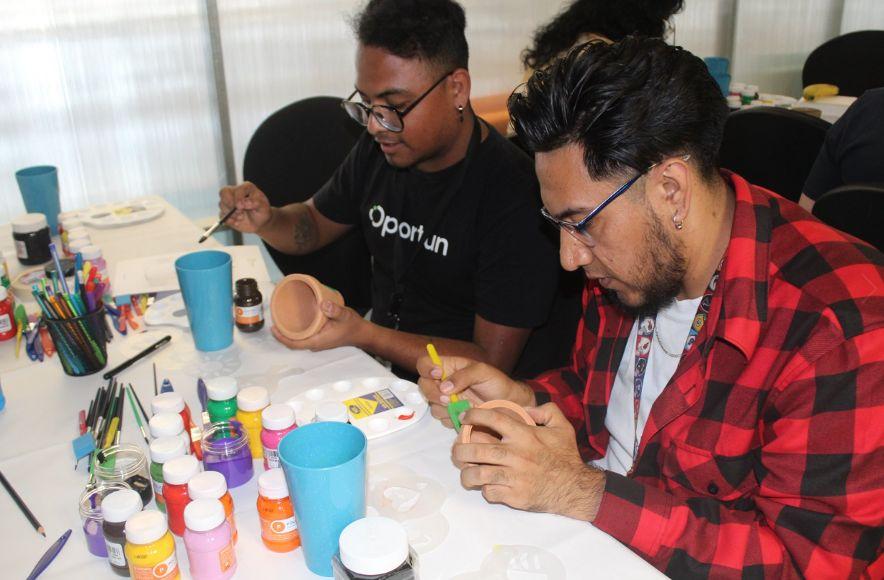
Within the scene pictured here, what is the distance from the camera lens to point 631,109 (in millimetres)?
1000

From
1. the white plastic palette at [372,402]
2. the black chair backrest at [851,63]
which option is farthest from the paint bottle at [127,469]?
the black chair backrest at [851,63]

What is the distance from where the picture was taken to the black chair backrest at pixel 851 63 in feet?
12.4

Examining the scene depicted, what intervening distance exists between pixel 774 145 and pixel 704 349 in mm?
1466

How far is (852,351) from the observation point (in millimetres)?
898

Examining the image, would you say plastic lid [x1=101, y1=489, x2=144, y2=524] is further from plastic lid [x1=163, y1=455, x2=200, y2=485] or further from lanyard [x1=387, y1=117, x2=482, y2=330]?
lanyard [x1=387, y1=117, x2=482, y2=330]

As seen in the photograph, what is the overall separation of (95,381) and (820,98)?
11.9 ft

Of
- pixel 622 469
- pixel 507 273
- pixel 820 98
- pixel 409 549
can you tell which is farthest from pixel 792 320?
pixel 820 98

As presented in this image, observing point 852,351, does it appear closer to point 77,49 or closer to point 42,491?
point 42,491

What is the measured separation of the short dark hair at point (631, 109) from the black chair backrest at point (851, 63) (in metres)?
3.41

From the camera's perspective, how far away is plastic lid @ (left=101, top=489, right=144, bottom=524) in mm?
853

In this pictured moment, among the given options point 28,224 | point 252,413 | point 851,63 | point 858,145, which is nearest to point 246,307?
point 252,413

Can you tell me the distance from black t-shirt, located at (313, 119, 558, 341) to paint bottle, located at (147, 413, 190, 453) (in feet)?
2.64

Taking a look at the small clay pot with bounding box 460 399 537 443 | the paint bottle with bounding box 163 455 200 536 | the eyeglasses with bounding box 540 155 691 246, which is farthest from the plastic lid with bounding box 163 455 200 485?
the eyeglasses with bounding box 540 155 691 246

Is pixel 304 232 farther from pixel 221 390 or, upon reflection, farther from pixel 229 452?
pixel 229 452
